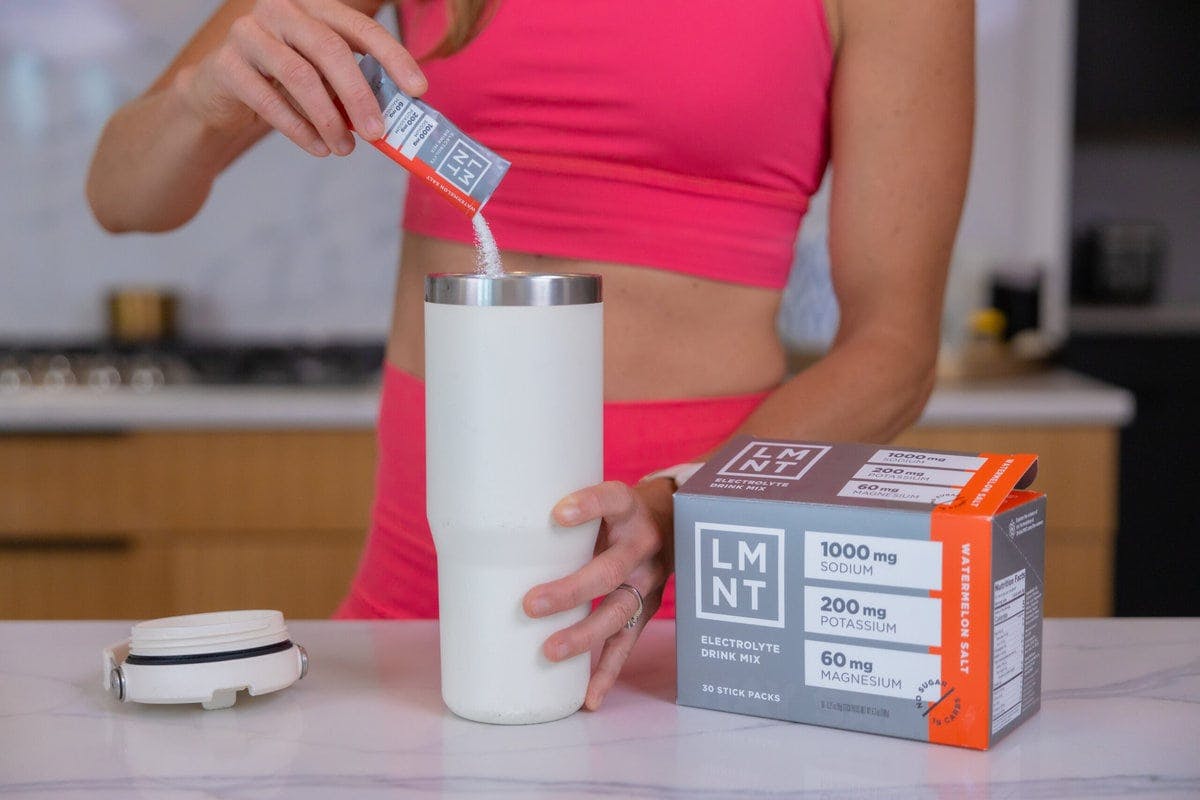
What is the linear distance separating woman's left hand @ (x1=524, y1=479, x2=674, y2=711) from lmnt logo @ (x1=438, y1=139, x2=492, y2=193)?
0.17 meters

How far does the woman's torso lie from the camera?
3.42ft

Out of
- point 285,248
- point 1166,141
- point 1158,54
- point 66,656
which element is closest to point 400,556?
point 66,656

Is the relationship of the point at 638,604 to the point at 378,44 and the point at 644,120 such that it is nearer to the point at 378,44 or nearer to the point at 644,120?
the point at 378,44

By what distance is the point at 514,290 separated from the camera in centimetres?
66

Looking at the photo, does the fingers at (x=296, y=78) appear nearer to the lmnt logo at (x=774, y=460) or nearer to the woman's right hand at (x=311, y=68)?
the woman's right hand at (x=311, y=68)

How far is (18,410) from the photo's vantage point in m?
2.43

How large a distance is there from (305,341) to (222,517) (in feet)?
2.08

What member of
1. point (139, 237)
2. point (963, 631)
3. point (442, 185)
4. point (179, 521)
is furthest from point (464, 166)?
point (139, 237)

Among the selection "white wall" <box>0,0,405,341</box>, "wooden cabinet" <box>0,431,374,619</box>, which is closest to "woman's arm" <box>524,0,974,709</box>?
"wooden cabinet" <box>0,431,374,619</box>

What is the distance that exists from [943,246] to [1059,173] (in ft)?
6.61

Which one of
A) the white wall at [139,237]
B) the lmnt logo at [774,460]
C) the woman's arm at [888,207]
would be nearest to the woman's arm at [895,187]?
the woman's arm at [888,207]

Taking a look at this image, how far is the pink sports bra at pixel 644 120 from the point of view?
104 cm

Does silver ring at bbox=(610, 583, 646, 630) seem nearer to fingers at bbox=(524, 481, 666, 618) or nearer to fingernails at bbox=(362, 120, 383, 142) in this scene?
fingers at bbox=(524, 481, 666, 618)

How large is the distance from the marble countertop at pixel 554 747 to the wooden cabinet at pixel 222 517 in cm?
163
